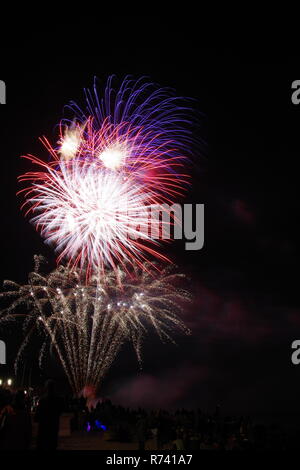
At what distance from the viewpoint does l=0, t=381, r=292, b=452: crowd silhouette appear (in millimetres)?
6988

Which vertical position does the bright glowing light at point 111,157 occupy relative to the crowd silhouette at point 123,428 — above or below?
above

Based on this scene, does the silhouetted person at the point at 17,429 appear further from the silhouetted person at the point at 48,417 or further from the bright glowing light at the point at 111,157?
the bright glowing light at the point at 111,157

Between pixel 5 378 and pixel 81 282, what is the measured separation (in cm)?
3040

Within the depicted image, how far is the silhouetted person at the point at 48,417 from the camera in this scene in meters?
7.47

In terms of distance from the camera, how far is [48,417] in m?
7.52

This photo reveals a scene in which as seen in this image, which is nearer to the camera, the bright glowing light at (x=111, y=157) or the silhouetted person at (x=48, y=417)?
the silhouetted person at (x=48, y=417)

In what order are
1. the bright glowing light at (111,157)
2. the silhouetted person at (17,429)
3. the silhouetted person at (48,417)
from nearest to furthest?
the silhouetted person at (17,429) < the silhouetted person at (48,417) < the bright glowing light at (111,157)

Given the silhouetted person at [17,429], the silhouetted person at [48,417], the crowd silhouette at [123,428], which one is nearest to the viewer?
the silhouetted person at [17,429]

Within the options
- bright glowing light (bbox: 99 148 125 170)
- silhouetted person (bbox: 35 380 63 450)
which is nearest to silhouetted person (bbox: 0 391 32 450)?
silhouetted person (bbox: 35 380 63 450)

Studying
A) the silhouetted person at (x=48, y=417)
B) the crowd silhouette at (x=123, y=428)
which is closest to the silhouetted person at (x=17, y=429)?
the crowd silhouette at (x=123, y=428)

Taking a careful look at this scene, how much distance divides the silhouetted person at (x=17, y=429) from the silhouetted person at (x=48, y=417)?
1.65ft

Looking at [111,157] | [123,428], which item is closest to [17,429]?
[123,428]

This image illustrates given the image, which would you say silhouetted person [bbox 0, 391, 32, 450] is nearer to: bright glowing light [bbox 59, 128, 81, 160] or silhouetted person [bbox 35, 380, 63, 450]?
silhouetted person [bbox 35, 380, 63, 450]
